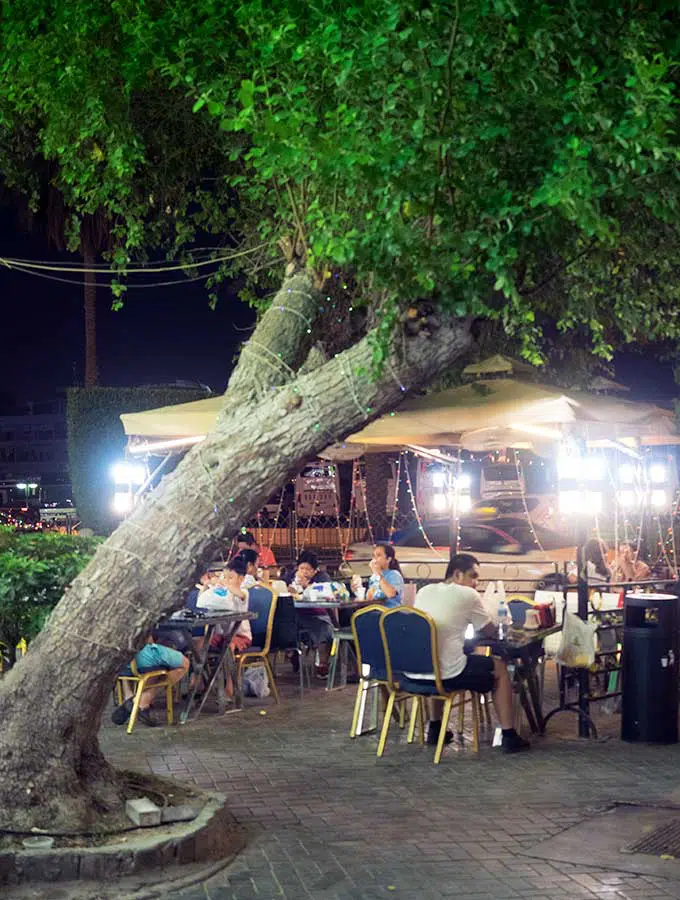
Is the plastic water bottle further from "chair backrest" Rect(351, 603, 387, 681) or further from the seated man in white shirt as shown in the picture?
"chair backrest" Rect(351, 603, 387, 681)

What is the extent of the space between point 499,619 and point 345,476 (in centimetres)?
2420

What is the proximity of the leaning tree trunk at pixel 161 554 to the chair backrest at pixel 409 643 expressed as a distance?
251 centimetres

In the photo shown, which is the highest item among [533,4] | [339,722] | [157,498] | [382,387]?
[533,4]

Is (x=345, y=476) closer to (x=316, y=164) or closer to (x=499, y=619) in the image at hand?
(x=499, y=619)

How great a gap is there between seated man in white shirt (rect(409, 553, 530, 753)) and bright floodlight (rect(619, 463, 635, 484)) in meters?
8.79

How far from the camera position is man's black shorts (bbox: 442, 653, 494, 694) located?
8.64 m

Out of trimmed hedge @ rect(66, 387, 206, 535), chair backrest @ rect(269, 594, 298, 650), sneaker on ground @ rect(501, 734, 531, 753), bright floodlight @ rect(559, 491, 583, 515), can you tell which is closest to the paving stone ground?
sneaker on ground @ rect(501, 734, 531, 753)

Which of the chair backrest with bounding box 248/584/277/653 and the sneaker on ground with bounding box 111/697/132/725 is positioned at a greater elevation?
the chair backrest with bounding box 248/584/277/653

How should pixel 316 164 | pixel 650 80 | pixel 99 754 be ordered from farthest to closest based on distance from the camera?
pixel 99 754 < pixel 316 164 < pixel 650 80

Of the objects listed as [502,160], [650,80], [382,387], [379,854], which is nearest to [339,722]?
[379,854]

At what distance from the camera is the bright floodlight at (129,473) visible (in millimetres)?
14430

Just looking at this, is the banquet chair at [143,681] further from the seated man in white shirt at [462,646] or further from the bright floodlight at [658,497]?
the bright floodlight at [658,497]

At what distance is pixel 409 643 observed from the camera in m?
8.65

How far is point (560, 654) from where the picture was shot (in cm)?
946
